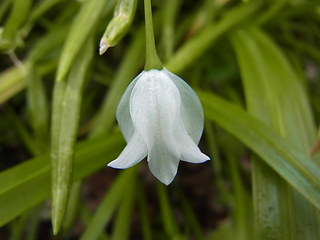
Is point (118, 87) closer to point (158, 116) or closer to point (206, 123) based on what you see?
point (206, 123)

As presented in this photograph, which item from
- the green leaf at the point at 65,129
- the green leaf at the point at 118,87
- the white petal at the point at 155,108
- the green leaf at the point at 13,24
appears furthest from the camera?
the green leaf at the point at 118,87

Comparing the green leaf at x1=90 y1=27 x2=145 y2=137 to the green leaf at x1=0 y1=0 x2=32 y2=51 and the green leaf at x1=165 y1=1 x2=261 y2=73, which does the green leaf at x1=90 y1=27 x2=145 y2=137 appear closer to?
the green leaf at x1=165 y1=1 x2=261 y2=73

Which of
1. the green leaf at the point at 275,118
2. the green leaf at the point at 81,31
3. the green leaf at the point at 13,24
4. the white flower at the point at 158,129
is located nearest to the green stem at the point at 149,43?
the white flower at the point at 158,129

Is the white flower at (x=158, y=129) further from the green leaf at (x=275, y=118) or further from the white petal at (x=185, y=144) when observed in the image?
the green leaf at (x=275, y=118)

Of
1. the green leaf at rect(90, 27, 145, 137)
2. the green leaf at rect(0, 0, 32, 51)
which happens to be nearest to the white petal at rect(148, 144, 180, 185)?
the green leaf at rect(90, 27, 145, 137)

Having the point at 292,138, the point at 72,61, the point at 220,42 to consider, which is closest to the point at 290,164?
the point at 292,138

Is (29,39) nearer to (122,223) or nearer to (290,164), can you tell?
(122,223)
